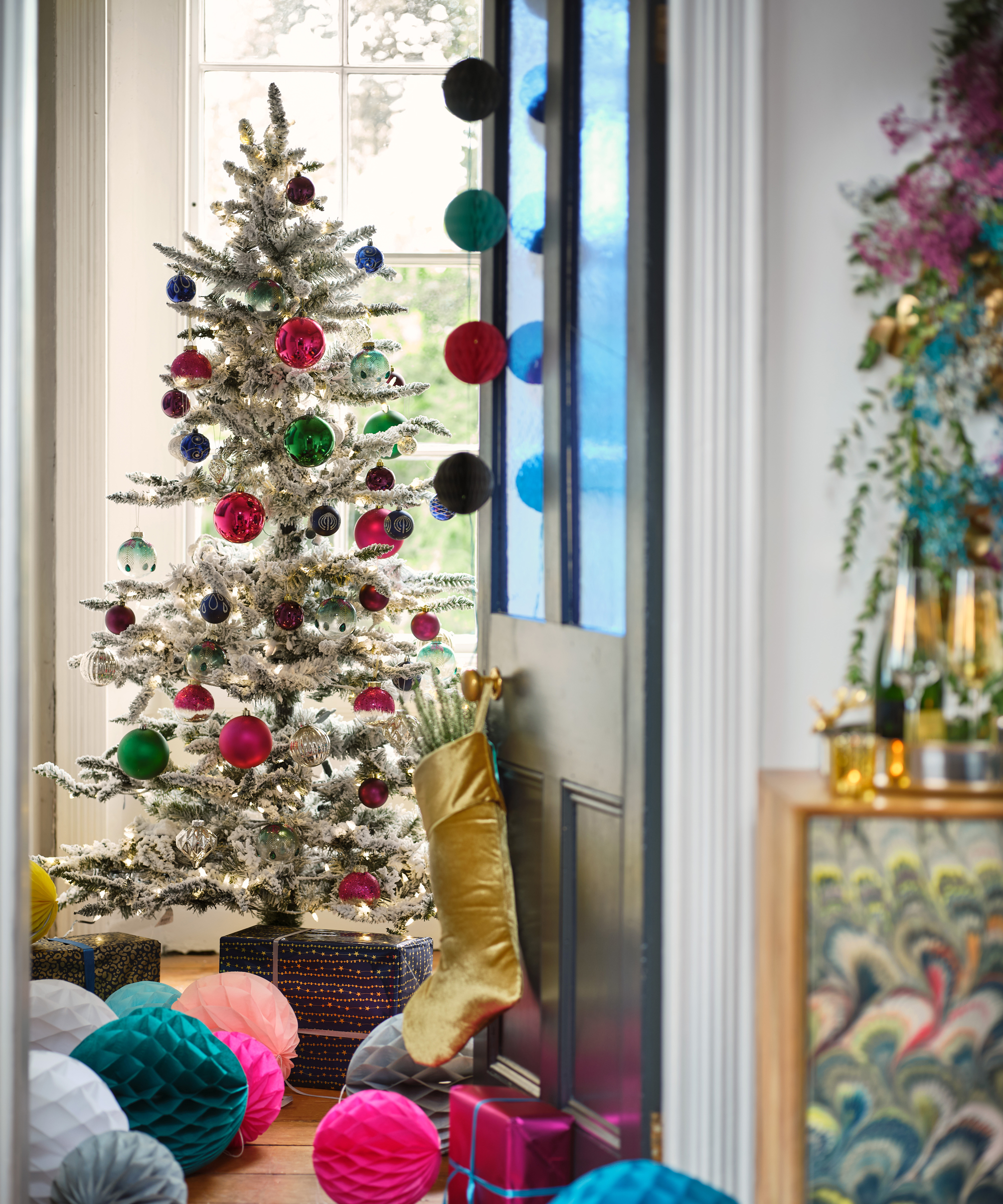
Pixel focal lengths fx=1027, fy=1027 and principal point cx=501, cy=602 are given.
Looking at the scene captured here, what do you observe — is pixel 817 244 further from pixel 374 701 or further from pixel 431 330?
pixel 431 330

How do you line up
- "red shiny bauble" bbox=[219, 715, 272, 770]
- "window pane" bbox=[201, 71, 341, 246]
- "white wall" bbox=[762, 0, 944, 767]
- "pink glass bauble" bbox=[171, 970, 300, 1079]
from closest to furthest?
"white wall" bbox=[762, 0, 944, 767] → "pink glass bauble" bbox=[171, 970, 300, 1079] → "red shiny bauble" bbox=[219, 715, 272, 770] → "window pane" bbox=[201, 71, 341, 246]

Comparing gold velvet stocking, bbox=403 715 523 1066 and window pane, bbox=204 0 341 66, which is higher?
window pane, bbox=204 0 341 66

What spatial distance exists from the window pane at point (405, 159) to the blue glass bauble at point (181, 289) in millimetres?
1031

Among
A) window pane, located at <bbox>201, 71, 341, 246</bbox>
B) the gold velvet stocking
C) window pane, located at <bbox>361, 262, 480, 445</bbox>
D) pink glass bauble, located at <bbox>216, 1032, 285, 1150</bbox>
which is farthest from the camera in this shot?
window pane, located at <bbox>361, 262, 480, 445</bbox>

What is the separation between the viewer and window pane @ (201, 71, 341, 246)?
3.29m

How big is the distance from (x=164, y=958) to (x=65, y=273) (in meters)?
2.12

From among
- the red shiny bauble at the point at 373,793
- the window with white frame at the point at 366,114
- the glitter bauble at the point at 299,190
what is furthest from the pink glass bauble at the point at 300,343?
the red shiny bauble at the point at 373,793

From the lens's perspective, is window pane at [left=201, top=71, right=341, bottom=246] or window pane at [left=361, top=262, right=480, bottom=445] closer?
window pane at [left=201, top=71, right=341, bottom=246]

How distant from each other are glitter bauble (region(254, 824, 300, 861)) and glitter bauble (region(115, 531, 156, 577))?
0.70 metres

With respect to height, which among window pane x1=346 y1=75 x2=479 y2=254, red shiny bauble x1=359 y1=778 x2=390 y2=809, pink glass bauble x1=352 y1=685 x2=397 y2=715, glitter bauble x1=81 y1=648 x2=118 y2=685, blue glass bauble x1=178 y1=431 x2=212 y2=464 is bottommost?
red shiny bauble x1=359 y1=778 x2=390 y2=809

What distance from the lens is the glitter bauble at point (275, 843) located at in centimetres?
246

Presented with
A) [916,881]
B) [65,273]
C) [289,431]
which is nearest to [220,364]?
[289,431]

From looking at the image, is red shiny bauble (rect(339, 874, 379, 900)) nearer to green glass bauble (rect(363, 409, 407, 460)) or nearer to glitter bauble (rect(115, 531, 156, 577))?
glitter bauble (rect(115, 531, 156, 577))

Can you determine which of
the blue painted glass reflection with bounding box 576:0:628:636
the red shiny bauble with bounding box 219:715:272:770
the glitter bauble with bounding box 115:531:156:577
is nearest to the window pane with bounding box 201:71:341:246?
the glitter bauble with bounding box 115:531:156:577
